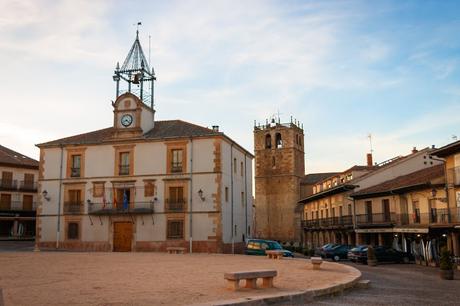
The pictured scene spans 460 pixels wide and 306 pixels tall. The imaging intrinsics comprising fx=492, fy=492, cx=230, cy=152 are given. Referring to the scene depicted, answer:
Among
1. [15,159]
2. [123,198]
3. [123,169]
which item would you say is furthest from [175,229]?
[15,159]

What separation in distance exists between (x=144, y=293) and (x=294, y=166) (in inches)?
2526

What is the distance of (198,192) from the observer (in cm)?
3328

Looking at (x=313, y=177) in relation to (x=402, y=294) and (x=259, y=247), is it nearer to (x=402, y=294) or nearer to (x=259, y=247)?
(x=259, y=247)

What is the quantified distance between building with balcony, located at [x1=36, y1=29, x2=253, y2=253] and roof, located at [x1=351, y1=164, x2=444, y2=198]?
9.85 m

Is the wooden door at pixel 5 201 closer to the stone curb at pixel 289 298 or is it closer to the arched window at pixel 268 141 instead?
the arched window at pixel 268 141

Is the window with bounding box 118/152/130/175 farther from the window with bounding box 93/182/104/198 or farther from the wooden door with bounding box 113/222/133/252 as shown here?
the wooden door with bounding box 113/222/133/252

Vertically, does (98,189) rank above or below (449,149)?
below

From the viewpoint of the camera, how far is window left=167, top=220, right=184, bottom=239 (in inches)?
1309

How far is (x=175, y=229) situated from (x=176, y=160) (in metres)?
4.77

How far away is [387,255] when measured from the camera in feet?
95.9

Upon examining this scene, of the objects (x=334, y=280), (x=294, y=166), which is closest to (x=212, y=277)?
(x=334, y=280)

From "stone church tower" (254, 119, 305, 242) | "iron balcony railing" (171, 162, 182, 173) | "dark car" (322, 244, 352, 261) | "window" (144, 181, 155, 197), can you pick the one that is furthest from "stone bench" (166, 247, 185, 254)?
"stone church tower" (254, 119, 305, 242)

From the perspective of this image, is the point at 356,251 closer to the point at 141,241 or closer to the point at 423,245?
the point at 423,245

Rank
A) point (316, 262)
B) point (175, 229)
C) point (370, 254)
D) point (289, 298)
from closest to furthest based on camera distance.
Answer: point (289, 298)
point (316, 262)
point (370, 254)
point (175, 229)
